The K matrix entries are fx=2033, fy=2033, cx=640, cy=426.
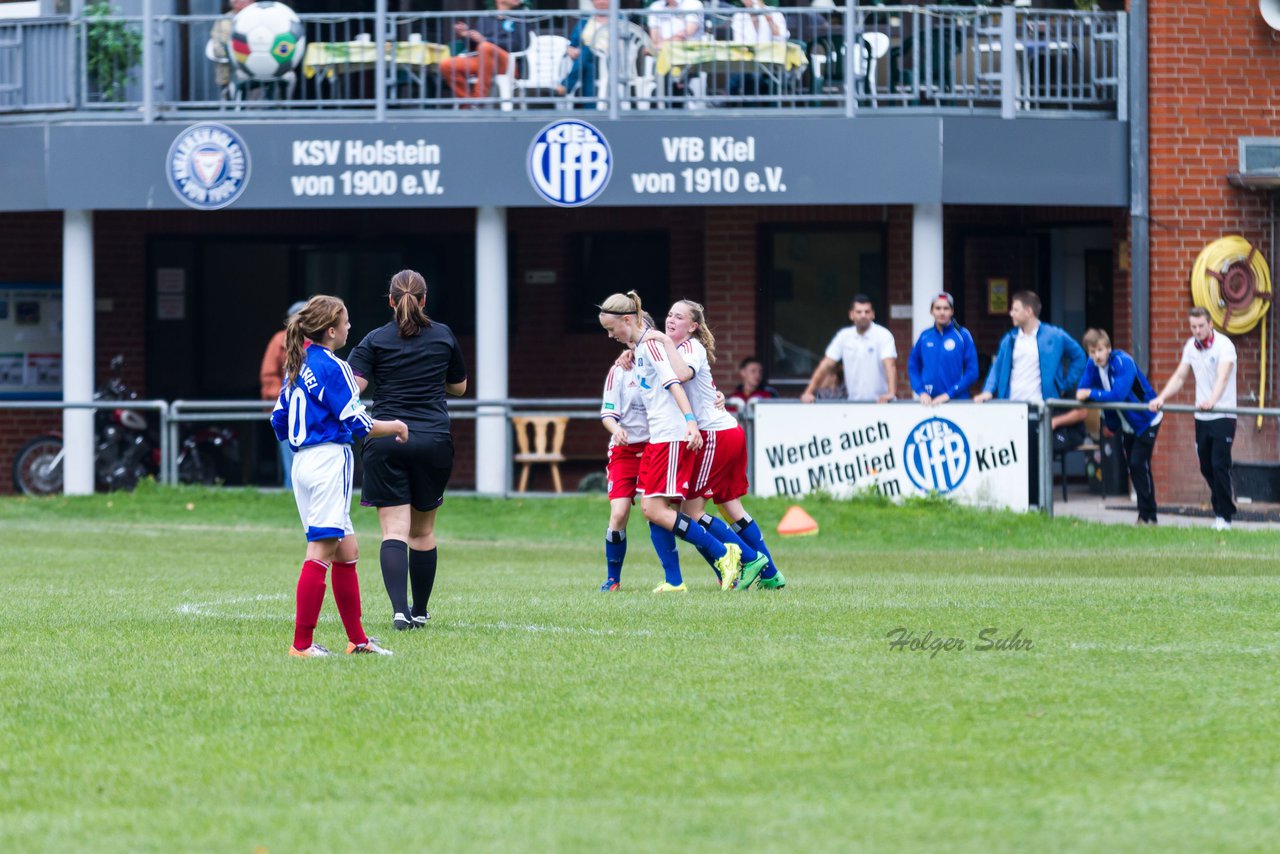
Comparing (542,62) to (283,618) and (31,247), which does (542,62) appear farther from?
(283,618)

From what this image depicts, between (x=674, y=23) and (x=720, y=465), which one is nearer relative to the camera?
(x=720, y=465)

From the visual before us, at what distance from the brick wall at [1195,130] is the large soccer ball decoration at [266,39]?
8.45 meters

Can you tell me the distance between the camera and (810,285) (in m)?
22.2

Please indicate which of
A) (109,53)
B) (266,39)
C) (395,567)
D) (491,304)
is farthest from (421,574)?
(109,53)

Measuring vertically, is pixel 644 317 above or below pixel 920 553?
above

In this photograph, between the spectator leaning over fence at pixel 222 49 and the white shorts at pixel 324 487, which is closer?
the white shorts at pixel 324 487

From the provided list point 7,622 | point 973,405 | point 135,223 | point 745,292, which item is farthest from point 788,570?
point 135,223

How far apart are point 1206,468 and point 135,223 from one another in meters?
12.8

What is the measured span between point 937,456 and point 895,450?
0.38 meters

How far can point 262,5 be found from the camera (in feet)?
65.8

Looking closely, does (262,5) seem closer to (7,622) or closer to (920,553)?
(920,553)

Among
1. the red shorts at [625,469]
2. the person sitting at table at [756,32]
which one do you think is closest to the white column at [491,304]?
the person sitting at table at [756,32]

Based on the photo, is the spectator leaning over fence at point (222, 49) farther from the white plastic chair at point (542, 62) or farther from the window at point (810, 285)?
the window at point (810, 285)

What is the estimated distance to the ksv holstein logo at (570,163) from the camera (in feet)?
64.3
